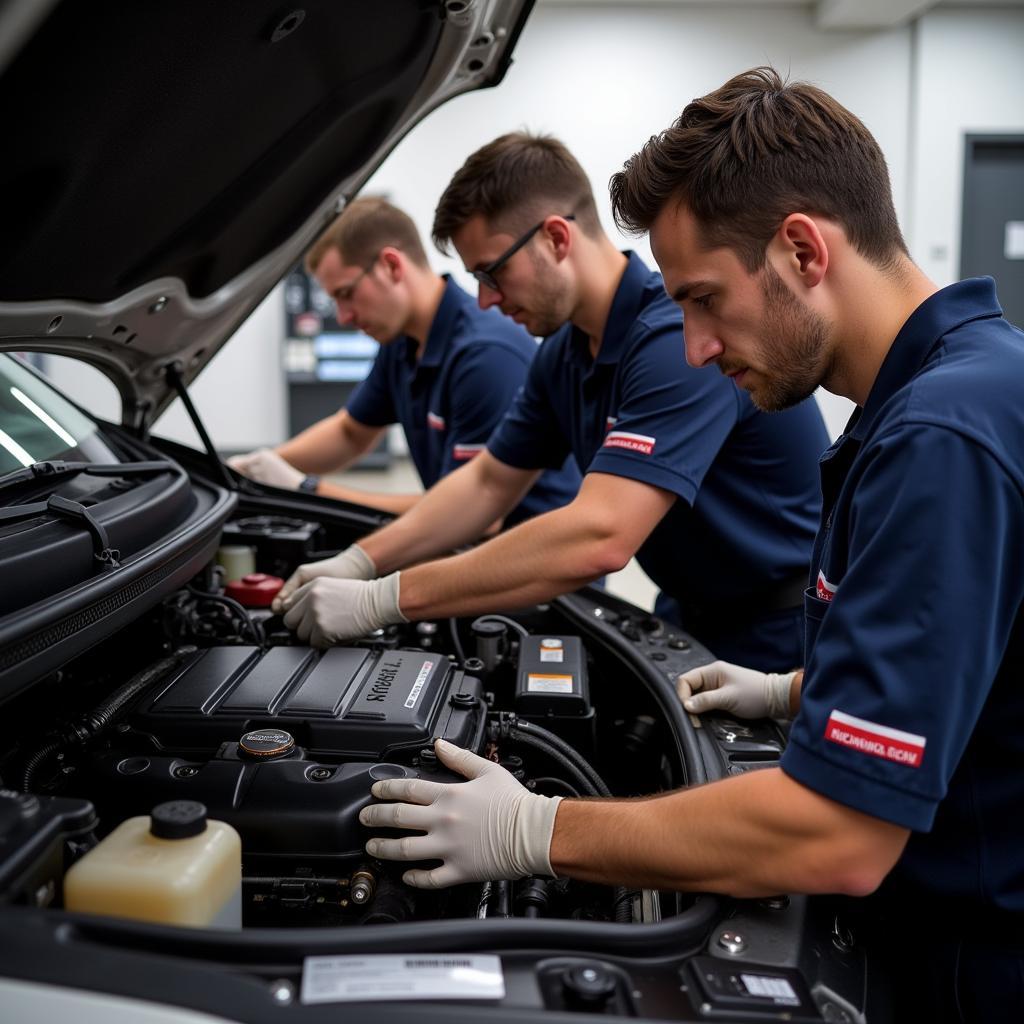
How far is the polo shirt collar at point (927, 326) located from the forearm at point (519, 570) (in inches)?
24.8

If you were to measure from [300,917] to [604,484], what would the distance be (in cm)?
84

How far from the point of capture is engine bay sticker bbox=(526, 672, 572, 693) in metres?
1.29

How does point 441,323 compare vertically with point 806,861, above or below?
above

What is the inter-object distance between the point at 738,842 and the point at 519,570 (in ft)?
2.62

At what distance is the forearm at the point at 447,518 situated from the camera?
1910 millimetres

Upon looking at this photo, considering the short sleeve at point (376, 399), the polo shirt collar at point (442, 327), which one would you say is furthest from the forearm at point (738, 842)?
the short sleeve at point (376, 399)

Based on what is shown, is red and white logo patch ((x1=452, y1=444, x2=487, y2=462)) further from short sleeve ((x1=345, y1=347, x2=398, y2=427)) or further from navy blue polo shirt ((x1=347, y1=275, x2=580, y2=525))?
short sleeve ((x1=345, y1=347, x2=398, y2=427))

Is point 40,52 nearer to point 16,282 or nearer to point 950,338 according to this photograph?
point 16,282

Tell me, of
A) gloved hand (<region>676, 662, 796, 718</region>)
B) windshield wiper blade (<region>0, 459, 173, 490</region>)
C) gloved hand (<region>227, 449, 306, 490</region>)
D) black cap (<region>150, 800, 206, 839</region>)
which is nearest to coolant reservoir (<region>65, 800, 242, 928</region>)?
black cap (<region>150, 800, 206, 839</region>)

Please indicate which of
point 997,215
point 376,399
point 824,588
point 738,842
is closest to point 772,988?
point 738,842

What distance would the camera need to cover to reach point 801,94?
40.3 inches

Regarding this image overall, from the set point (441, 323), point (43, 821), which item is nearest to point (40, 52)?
point (43, 821)

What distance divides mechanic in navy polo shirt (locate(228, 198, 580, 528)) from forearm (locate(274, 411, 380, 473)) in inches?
6.8

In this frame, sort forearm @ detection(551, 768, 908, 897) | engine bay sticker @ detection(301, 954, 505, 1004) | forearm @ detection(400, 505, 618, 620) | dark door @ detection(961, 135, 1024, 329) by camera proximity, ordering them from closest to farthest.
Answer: engine bay sticker @ detection(301, 954, 505, 1004)
forearm @ detection(551, 768, 908, 897)
forearm @ detection(400, 505, 618, 620)
dark door @ detection(961, 135, 1024, 329)
